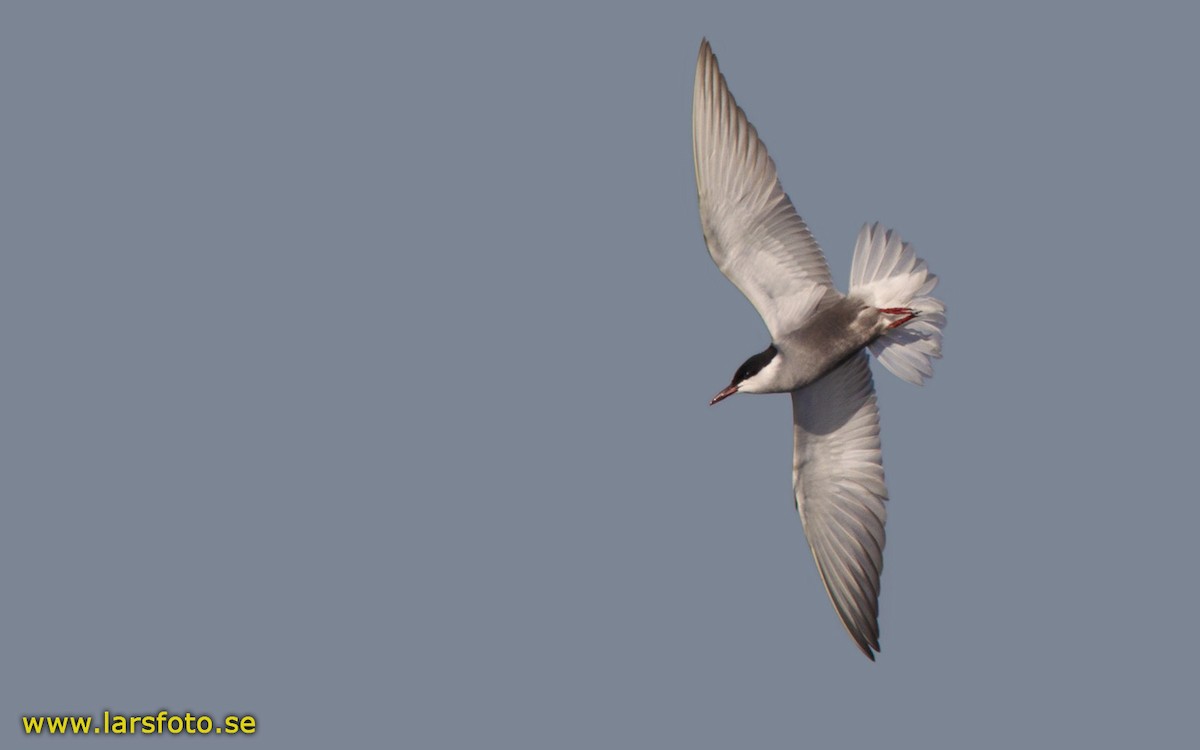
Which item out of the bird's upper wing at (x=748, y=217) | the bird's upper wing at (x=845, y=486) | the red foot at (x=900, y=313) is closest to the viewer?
the bird's upper wing at (x=748, y=217)

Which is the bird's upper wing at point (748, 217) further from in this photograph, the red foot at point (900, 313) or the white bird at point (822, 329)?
the red foot at point (900, 313)

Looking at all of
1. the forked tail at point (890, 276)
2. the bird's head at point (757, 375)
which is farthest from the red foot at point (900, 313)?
the bird's head at point (757, 375)

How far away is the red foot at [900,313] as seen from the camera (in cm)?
1225

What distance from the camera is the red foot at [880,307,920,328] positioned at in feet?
40.2

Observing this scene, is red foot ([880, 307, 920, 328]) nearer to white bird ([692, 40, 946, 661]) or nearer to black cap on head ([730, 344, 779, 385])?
white bird ([692, 40, 946, 661])

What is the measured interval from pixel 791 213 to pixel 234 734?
A: 5.11 m

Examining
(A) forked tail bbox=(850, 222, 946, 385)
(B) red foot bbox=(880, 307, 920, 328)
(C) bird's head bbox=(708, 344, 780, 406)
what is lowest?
(C) bird's head bbox=(708, 344, 780, 406)

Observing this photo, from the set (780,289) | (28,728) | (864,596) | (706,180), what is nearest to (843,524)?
(864,596)

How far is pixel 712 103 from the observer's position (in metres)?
12.2

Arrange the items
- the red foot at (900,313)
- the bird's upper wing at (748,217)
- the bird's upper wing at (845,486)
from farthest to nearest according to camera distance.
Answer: the bird's upper wing at (845,486)
the red foot at (900,313)
the bird's upper wing at (748,217)

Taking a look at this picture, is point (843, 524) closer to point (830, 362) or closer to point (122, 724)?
point (830, 362)

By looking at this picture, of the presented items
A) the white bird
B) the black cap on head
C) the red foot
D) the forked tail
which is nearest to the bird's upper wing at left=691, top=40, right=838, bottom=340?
the white bird

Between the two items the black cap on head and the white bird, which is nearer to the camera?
the white bird

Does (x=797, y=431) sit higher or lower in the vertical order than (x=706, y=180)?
lower
